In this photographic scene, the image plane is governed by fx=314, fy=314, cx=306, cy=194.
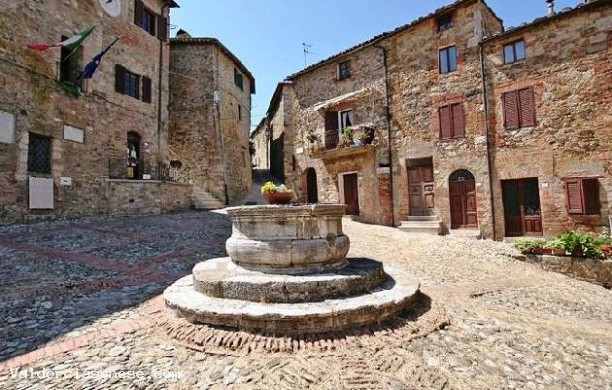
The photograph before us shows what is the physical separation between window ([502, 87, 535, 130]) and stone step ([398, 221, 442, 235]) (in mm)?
4901

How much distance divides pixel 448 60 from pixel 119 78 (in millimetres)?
15580

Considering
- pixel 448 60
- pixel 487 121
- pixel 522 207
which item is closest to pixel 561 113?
pixel 487 121

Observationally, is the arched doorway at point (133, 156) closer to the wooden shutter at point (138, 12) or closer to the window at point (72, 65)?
the window at point (72, 65)

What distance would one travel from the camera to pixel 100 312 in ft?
14.7

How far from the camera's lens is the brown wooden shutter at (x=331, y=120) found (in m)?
18.2

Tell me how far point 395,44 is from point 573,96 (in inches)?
313

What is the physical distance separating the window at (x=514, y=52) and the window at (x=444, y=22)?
2758 mm

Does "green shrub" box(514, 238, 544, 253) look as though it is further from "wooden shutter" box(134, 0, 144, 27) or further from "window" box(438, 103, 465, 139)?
"wooden shutter" box(134, 0, 144, 27)

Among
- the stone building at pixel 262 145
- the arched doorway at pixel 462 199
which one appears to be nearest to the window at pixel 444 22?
the arched doorway at pixel 462 199

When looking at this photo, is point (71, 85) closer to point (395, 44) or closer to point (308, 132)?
point (308, 132)

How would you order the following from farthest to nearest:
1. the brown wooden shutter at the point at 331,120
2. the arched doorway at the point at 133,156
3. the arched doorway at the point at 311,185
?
the arched doorway at the point at 311,185
the brown wooden shutter at the point at 331,120
the arched doorway at the point at 133,156

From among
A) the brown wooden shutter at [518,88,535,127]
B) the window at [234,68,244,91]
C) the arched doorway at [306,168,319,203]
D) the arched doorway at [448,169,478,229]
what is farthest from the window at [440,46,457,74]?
the window at [234,68,244,91]

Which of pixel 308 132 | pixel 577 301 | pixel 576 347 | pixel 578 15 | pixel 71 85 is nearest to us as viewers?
pixel 576 347

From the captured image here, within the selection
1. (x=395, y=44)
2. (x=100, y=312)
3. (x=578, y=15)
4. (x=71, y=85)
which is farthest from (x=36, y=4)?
(x=578, y=15)
